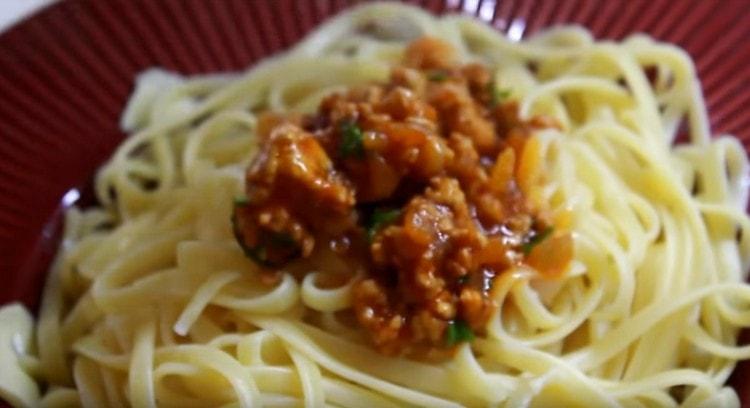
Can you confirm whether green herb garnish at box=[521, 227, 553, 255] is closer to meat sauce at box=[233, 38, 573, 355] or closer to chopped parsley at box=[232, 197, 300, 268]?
meat sauce at box=[233, 38, 573, 355]

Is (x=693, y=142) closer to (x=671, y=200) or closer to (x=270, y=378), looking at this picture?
(x=671, y=200)

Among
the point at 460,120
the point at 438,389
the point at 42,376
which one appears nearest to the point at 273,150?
the point at 460,120

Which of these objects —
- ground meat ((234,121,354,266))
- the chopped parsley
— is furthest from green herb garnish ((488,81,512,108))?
the chopped parsley

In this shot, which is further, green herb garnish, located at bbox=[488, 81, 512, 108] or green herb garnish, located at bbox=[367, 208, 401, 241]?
green herb garnish, located at bbox=[488, 81, 512, 108]

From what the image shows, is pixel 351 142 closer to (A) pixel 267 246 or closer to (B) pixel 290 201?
(B) pixel 290 201

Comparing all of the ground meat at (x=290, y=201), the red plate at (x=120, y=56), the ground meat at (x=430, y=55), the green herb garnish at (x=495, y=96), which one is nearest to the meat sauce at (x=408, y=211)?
the ground meat at (x=290, y=201)

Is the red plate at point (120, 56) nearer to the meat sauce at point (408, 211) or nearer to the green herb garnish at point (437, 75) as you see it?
the green herb garnish at point (437, 75)

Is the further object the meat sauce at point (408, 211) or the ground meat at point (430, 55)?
the ground meat at point (430, 55)

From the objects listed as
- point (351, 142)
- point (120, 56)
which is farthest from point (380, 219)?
point (120, 56)
